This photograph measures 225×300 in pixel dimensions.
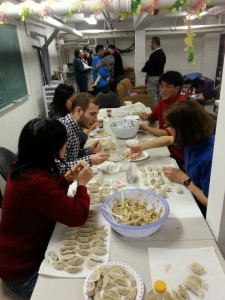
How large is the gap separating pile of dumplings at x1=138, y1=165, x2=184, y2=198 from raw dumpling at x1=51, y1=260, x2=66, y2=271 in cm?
62

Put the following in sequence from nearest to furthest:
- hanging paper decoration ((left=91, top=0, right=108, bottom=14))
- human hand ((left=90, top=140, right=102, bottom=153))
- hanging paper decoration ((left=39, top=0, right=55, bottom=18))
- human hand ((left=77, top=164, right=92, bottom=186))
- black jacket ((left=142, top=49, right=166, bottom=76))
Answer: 1. human hand ((left=77, top=164, right=92, bottom=186))
2. human hand ((left=90, top=140, right=102, bottom=153))
3. hanging paper decoration ((left=91, top=0, right=108, bottom=14))
4. hanging paper decoration ((left=39, top=0, right=55, bottom=18))
5. black jacket ((left=142, top=49, right=166, bottom=76))

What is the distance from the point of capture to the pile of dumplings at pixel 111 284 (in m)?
0.74

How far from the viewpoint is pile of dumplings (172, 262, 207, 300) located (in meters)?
0.73

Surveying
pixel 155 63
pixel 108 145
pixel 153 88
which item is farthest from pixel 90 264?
pixel 155 63

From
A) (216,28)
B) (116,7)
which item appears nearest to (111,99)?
(116,7)

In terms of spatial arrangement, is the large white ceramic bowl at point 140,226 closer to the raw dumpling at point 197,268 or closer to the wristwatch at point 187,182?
the raw dumpling at point 197,268

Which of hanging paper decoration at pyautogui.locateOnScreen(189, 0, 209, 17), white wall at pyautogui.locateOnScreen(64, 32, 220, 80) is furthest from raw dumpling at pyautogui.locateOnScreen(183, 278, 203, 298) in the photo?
white wall at pyautogui.locateOnScreen(64, 32, 220, 80)

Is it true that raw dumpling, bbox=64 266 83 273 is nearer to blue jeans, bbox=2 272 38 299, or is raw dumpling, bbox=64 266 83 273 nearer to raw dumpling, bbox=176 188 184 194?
blue jeans, bbox=2 272 38 299

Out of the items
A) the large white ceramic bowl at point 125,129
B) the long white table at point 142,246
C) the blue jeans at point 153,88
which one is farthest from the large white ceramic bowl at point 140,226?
the blue jeans at point 153,88

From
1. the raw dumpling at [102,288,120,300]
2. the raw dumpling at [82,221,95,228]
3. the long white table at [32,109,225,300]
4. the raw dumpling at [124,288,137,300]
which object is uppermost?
the raw dumpling at [82,221,95,228]

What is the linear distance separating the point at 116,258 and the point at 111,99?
2949 mm

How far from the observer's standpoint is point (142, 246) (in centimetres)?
94

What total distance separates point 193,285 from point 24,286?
2.41 ft

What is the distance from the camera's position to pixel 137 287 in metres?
0.76
